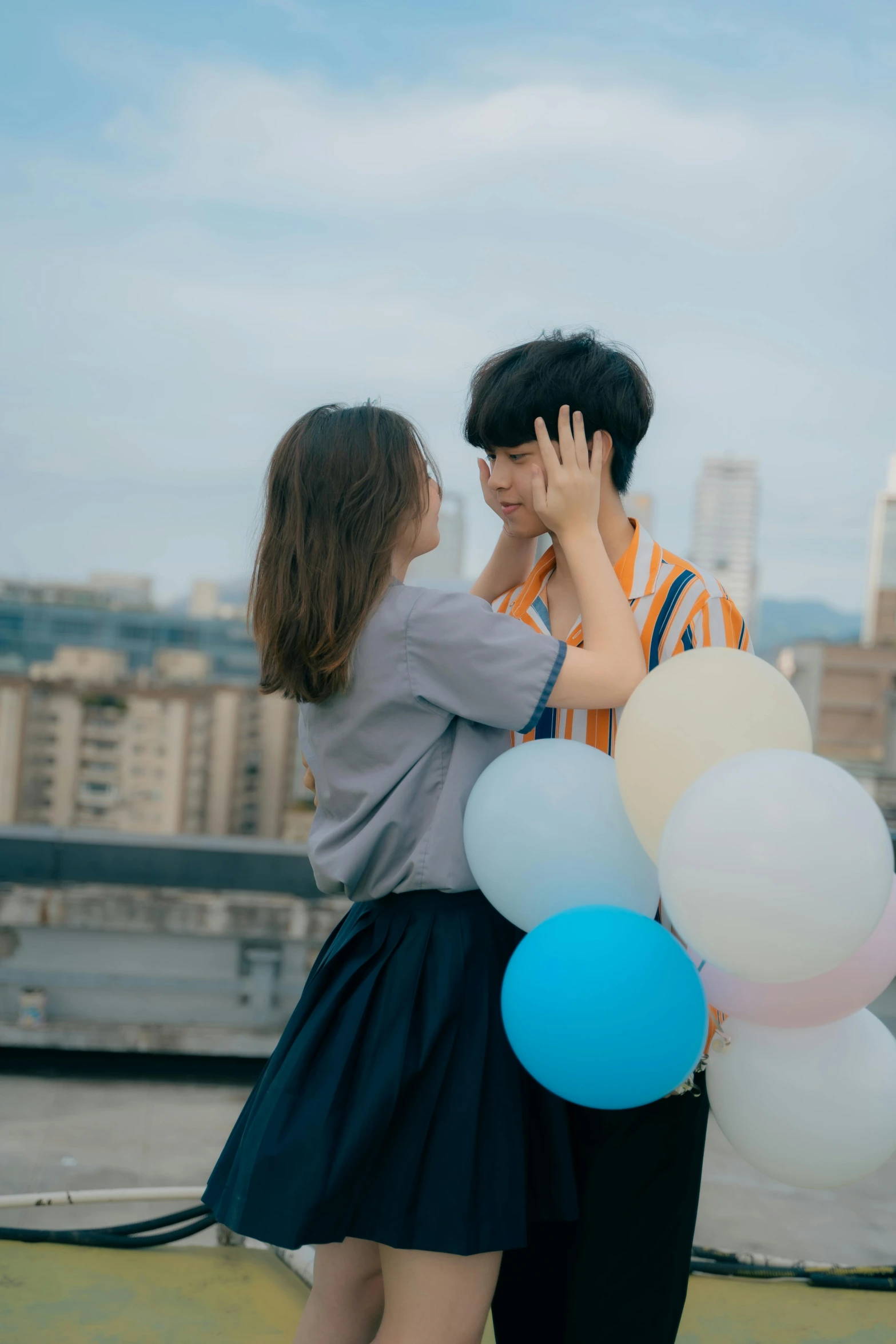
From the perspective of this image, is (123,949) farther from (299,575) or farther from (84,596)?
(84,596)

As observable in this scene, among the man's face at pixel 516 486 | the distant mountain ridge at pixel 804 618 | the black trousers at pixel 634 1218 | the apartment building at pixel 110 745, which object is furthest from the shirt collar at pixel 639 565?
the distant mountain ridge at pixel 804 618

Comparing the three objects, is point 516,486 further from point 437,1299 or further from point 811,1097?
point 437,1299

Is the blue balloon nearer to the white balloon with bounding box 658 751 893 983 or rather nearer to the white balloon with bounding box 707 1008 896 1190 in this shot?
the white balloon with bounding box 658 751 893 983

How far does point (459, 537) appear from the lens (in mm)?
11688

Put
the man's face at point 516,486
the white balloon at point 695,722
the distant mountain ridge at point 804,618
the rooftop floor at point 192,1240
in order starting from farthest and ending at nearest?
the distant mountain ridge at point 804,618, the rooftop floor at point 192,1240, the man's face at point 516,486, the white balloon at point 695,722

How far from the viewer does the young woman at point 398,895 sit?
1.15 m

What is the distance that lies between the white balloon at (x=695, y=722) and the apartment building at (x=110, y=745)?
39.6 metres

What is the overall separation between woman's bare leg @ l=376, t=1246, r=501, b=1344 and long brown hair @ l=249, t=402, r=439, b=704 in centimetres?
61

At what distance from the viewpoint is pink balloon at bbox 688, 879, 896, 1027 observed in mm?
1165

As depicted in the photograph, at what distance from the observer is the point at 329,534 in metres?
1.21

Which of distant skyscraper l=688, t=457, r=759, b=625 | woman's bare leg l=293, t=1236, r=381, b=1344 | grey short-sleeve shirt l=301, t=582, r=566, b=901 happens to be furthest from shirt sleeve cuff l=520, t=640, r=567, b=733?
distant skyscraper l=688, t=457, r=759, b=625

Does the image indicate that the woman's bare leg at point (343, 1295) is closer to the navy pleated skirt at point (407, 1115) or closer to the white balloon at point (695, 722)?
the navy pleated skirt at point (407, 1115)

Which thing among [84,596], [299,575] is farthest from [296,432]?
[84,596]

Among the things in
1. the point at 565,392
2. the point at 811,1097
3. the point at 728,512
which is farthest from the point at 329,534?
the point at 728,512
